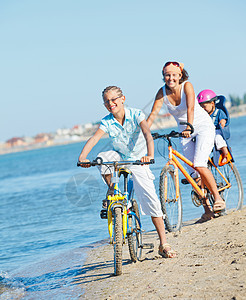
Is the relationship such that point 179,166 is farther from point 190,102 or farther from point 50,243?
point 50,243

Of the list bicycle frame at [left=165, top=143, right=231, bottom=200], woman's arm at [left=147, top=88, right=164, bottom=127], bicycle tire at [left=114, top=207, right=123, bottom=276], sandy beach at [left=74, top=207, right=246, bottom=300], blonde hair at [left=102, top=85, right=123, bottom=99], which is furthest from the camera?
bicycle frame at [left=165, top=143, right=231, bottom=200]

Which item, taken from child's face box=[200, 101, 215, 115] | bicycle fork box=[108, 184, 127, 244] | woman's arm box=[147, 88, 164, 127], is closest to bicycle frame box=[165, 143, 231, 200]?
woman's arm box=[147, 88, 164, 127]

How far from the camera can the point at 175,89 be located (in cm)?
632

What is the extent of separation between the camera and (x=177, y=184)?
6484 millimetres

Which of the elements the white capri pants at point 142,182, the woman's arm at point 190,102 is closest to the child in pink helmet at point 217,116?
the woman's arm at point 190,102

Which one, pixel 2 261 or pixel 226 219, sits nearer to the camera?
pixel 226 219

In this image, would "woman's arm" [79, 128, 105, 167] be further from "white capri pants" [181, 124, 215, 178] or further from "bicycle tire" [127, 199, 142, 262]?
"white capri pants" [181, 124, 215, 178]

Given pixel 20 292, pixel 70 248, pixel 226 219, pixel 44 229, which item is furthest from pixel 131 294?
pixel 44 229

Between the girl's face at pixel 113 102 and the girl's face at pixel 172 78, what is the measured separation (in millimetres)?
1325

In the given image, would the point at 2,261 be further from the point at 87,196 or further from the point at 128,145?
the point at 87,196

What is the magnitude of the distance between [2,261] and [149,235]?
230cm

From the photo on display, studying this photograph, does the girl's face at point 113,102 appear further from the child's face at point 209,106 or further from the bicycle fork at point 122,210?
the child's face at point 209,106

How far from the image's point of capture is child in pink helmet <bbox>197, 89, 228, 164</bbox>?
24.7 feet

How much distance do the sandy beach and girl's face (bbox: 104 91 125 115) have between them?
163 cm
